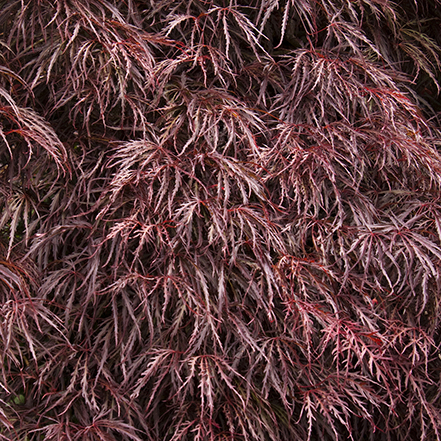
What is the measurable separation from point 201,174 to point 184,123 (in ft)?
0.40

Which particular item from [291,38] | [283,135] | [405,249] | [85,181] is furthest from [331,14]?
[85,181]

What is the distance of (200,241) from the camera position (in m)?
0.95

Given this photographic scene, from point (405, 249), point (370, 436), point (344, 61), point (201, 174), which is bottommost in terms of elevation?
point (370, 436)

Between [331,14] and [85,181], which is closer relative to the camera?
[85,181]

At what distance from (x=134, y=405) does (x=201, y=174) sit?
475 millimetres

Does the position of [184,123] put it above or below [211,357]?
above

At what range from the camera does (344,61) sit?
1.15 m

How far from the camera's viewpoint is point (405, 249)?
1024mm

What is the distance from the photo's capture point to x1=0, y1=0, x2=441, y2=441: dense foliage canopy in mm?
921

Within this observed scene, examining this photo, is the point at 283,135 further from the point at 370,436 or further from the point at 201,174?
the point at 370,436

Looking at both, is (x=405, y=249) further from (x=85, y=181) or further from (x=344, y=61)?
(x=85, y=181)

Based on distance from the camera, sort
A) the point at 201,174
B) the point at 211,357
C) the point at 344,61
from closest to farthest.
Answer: the point at 211,357 < the point at 201,174 < the point at 344,61

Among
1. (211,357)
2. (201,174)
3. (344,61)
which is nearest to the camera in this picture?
(211,357)

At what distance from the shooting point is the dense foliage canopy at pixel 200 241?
0.92 metres
